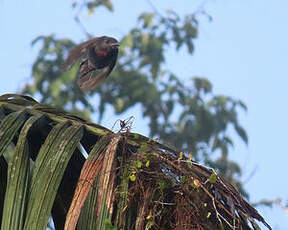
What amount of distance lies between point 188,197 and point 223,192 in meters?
0.15

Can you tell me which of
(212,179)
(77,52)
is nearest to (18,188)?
(212,179)

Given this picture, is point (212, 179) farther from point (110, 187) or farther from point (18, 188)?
point (18, 188)

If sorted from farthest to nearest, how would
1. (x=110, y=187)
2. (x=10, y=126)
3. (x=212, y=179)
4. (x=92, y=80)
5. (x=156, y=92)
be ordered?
(x=156, y=92), (x=92, y=80), (x=10, y=126), (x=212, y=179), (x=110, y=187)

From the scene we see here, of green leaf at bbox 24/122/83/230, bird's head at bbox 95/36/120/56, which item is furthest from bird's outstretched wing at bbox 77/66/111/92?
green leaf at bbox 24/122/83/230

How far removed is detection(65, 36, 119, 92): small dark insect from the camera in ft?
18.8

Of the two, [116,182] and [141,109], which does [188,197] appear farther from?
[141,109]

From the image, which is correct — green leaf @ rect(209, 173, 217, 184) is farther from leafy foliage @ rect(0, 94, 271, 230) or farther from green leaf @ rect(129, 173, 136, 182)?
green leaf @ rect(129, 173, 136, 182)

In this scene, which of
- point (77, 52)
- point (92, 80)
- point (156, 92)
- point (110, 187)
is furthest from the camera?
point (156, 92)

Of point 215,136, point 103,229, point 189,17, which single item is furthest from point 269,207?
point 189,17

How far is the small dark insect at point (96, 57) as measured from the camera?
5719 millimetres

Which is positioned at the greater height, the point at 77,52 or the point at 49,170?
the point at 77,52

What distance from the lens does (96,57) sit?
5.75 m

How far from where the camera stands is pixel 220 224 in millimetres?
2258

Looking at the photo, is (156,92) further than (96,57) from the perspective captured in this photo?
Yes
